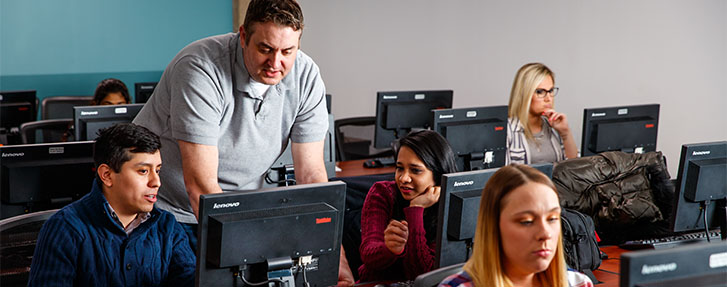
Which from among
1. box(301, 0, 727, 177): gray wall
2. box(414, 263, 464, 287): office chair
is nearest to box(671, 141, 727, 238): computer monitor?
box(414, 263, 464, 287): office chair

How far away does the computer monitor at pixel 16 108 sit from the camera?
5.17 meters

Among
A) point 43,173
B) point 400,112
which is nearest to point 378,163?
point 400,112

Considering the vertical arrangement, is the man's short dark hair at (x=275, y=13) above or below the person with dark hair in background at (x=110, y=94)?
above

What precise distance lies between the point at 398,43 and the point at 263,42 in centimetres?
442

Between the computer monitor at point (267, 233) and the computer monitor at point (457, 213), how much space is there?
0.34 m

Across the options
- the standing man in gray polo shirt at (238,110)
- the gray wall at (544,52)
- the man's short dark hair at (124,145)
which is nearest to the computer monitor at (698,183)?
the standing man in gray polo shirt at (238,110)

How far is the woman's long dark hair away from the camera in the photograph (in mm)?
2455

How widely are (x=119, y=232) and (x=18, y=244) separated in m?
0.34

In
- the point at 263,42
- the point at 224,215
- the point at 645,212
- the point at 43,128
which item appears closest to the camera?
the point at 224,215

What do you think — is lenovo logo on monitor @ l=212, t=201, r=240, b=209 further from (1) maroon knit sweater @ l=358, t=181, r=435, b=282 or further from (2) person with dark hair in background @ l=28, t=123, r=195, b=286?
(1) maroon knit sweater @ l=358, t=181, r=435, b=282

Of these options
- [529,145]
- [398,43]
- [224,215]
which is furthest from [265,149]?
[398,43]

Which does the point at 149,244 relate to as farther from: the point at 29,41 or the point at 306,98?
the point at 29,41

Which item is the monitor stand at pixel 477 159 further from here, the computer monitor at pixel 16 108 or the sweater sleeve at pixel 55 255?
the computer monitor at pixel 16 108

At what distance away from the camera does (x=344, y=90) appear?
22.3ft
